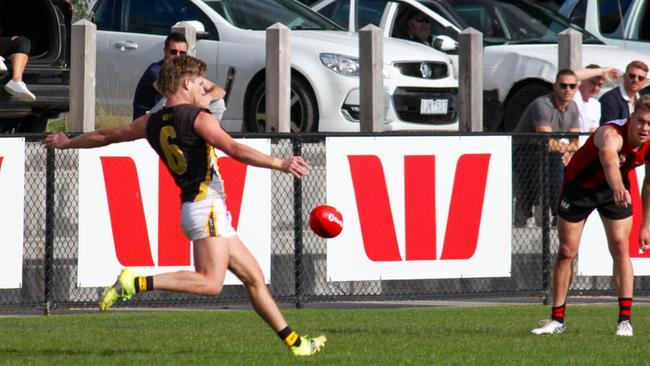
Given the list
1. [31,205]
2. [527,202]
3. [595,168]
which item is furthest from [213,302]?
[595,168]

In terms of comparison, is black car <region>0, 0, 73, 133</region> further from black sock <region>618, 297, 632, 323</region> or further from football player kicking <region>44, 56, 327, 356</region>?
black sock <region>618, 297, 632, 323</region>

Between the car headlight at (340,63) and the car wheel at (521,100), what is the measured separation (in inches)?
88.1

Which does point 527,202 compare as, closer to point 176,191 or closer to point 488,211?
point 488,211

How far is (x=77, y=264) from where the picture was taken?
13.1m

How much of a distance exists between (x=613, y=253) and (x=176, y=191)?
3.86 m

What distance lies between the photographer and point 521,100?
1777 centimetres

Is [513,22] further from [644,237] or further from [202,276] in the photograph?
[202,276]

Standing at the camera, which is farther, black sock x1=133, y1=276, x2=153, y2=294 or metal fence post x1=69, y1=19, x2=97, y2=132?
metal fence post x1=69, y1=19, x2=97, y2=132

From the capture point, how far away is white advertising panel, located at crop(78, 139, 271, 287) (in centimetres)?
1313

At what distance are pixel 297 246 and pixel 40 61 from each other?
3.51 meters

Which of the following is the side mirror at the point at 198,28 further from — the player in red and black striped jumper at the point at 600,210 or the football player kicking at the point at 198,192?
the football player kicking at the point at 198,192

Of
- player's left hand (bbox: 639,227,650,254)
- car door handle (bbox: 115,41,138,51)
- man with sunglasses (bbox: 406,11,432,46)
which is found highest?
man with sunglasses (bbox: 406,11,432,46)

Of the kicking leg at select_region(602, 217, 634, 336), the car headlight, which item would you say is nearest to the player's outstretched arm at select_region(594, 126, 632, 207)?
the kicking leg at select_region(602, 217, 634, 336)

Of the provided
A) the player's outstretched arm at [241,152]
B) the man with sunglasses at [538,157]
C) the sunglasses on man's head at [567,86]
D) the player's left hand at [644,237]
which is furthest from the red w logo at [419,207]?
the player's outstretched arm at [241,152]
